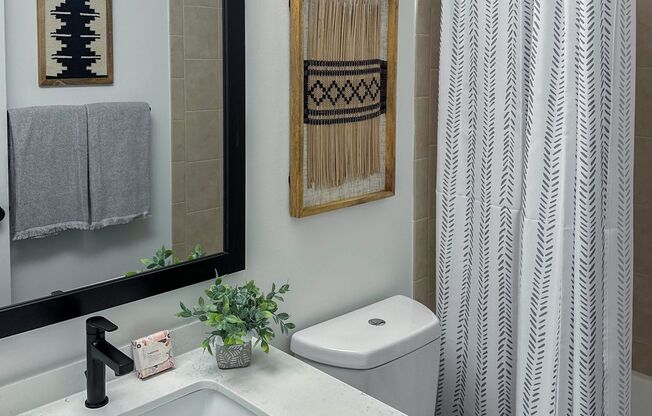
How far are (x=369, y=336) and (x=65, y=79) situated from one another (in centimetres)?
91

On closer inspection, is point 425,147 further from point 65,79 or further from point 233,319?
point 65,79

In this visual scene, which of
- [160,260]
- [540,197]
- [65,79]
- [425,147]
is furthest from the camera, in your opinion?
[425,147]

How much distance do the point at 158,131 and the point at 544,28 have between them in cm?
89

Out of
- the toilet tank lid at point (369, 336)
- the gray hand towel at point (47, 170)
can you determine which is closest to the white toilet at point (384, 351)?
the toilet tank lid at point (369, 336)

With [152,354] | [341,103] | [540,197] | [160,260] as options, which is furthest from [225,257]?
[540,197]

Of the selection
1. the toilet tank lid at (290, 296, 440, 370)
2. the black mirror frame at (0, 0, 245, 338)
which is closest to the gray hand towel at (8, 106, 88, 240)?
the black mirror frame at (0, 0, 245, 338)

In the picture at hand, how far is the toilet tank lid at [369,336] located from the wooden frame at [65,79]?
2.51ft

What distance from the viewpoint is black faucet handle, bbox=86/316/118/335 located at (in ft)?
4.58

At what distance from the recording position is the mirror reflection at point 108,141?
4.37ft

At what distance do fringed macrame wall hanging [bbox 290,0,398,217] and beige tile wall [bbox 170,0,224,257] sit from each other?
0.72 ft

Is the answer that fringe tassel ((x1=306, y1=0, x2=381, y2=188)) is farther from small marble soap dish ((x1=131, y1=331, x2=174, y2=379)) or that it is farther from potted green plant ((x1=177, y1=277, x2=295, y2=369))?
small marble soap dish ((x1=131, y1=331, x2=174, y2=379))

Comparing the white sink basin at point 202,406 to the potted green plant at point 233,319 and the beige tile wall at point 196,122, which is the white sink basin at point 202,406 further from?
the beige tile wall at point 196,122

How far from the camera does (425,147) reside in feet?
7.06

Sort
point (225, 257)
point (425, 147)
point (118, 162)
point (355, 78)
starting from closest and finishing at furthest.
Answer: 1. point (118, 162)
2. point (225, 257)
3. point (355, 78)
4. point (425, 147)
